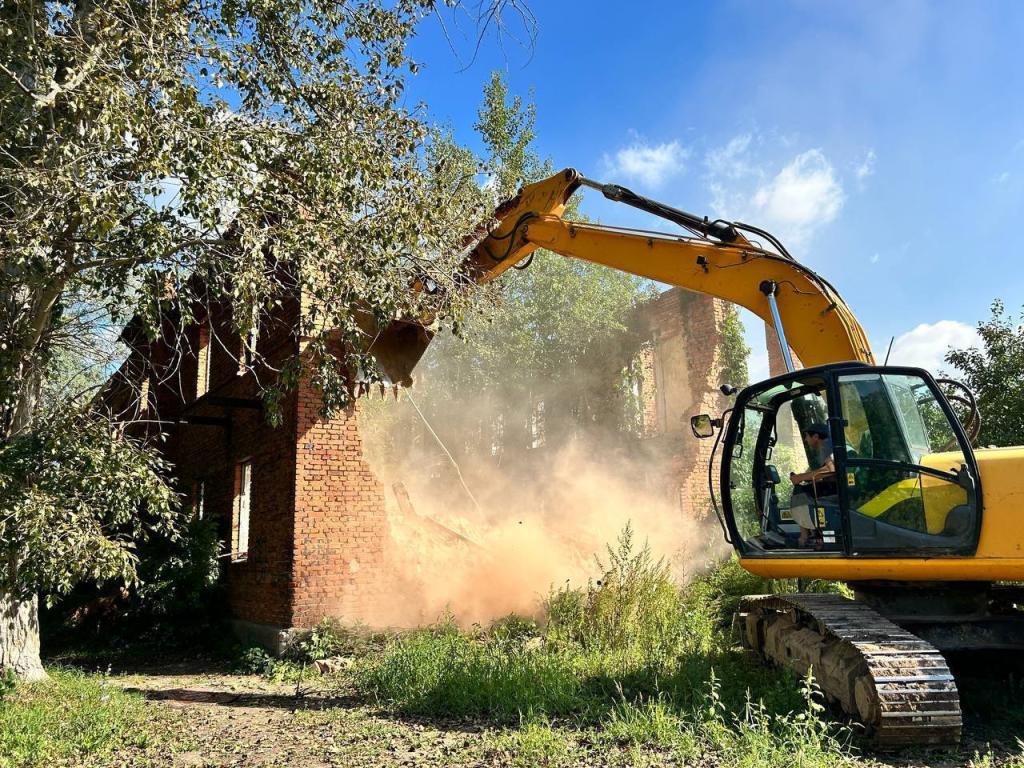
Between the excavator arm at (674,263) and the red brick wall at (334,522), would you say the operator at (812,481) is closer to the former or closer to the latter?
the excavator arm at (674,263)

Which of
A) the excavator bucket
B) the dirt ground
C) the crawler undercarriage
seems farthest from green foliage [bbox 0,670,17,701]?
the crawler undercarriage

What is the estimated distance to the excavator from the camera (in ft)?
16.7

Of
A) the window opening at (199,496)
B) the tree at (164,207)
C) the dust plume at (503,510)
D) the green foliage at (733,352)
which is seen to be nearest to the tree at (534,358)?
the dust plume at (503,510)

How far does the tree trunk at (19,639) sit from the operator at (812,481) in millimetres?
7762

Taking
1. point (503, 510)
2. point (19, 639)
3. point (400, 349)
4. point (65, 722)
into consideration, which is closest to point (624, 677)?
point (65, 722)

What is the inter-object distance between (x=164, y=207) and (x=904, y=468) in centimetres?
627

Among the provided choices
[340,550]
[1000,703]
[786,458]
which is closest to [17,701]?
[340,550]

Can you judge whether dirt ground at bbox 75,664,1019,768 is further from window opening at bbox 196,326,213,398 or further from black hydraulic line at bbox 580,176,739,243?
window opening at bbox 196,326,213,398

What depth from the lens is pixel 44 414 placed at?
8133 mm

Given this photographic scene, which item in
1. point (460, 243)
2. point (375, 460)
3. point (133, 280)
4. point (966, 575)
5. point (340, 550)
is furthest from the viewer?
point (375, 460)

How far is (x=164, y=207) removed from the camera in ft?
20.3

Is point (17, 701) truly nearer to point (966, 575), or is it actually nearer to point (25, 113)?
point (25, 113)

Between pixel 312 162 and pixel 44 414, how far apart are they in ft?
14.3

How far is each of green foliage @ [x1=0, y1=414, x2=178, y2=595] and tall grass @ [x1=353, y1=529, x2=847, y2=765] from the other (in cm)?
294
